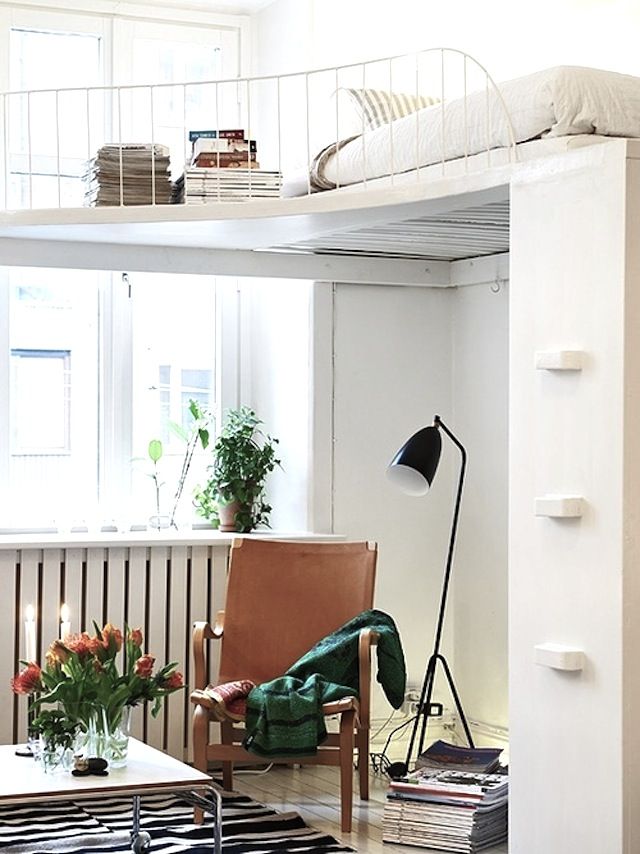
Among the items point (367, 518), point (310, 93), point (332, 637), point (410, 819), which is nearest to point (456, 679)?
point (367, 518)

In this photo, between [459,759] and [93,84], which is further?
[93,84]

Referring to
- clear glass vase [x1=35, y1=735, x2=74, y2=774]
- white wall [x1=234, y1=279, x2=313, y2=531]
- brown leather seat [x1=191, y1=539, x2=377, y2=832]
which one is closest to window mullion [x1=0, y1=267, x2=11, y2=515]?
white wall [x1=234, y1=279, x2=313, y2=531]

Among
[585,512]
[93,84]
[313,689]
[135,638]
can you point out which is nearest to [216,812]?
[135,638]

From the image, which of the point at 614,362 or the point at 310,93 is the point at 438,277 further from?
the point at 614,362

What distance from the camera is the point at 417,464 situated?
539cm

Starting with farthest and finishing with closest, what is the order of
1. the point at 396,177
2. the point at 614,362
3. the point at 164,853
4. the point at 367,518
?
the point at 367,518, the point at 396,177, the point at 164,853, the point at 614,362

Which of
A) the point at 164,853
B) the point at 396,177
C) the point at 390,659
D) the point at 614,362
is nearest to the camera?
the point at 614,362

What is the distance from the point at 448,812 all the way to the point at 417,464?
1269mm

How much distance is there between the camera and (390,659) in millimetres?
5336

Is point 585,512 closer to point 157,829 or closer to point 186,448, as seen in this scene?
point 157,829

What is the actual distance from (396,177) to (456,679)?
8.34 ft

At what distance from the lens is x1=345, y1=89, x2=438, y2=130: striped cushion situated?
5.77 metres

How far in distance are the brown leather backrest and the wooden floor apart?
433 mm

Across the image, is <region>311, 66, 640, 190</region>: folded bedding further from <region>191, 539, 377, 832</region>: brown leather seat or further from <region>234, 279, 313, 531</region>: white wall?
<region>191, 539, 377, 832</region>: brown leather seat
